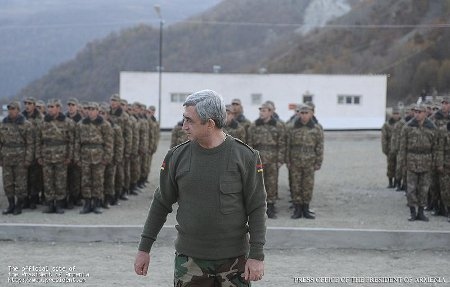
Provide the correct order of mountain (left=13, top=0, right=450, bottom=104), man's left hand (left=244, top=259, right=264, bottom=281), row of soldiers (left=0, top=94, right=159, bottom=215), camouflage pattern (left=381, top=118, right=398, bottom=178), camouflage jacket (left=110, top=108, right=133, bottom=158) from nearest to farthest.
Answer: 1. man's left hand (left=244, top=259, right=264, bottom=281)
2. row of soldiers (left=0, top=94, right=159, bottom=215)
3. camouflage jacket (left=110, top=108, right=133, bottom=158)
4. camouflage pattern (left=381, top=118, right=398, bottom=178)
5. mountain (left=13, top=0, right=450, bottom=104)

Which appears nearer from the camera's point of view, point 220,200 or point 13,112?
point 220,200

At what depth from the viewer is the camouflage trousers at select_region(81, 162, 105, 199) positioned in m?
11.3

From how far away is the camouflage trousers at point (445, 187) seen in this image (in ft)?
36.0

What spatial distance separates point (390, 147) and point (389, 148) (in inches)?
14.4

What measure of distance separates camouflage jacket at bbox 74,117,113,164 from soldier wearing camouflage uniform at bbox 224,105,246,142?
2128 millimetres

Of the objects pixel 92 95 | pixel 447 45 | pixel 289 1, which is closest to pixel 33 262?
pixel 447 45

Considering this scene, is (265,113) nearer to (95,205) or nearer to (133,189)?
(95,205)

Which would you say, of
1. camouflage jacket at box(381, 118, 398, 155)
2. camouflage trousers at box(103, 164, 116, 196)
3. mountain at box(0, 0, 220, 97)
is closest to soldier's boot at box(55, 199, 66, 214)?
camouflage trousers at box(103, 164, 116, 196)

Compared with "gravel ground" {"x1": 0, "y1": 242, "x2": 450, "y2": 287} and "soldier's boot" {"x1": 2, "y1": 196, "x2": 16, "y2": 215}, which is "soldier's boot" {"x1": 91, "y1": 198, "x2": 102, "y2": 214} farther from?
"gravel ground" {"x1": 0, "y1": 242, "x2": 450, "y2": 287}

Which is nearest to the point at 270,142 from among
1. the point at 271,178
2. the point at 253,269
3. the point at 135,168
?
the point at 271,178

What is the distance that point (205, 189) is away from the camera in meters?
4.15

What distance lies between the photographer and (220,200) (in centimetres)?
415

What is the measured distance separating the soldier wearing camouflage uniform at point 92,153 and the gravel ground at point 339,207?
37cm

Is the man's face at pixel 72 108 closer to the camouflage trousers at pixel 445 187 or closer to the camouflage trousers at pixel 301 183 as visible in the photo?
the camouflage trousers at pixel 301 183
